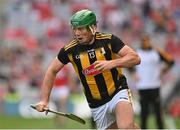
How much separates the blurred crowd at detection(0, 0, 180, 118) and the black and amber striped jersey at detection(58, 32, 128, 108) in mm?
12445

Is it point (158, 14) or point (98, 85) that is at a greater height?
point (98, 85)

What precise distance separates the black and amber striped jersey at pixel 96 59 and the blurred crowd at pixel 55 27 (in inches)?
490

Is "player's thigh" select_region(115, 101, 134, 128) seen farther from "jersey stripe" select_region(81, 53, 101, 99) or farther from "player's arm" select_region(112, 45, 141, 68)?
"player's arm" select_region(112, 45, 141, 68)

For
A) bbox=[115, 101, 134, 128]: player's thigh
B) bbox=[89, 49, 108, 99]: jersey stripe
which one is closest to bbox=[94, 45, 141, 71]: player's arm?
bbox=[89, 49, 108, 99]: jersey stripe

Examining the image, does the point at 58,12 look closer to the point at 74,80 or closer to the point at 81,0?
the point at 81,0

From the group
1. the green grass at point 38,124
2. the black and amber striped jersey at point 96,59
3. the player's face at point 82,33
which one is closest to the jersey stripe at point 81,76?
the black and amber striped jersey at point 96,59

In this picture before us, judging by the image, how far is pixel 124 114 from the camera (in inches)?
342

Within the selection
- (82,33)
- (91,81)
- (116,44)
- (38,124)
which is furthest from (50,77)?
(38,124)

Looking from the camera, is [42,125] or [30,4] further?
[30,4]

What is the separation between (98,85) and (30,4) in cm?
1558

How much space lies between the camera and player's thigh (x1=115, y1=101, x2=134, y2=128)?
864 cm

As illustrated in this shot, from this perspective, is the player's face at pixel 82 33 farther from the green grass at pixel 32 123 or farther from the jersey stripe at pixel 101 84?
the green grass at pixel 32 123

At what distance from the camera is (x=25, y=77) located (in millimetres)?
21594

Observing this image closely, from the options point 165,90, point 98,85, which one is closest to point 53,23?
point 165,90
